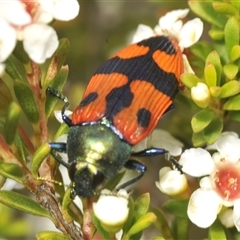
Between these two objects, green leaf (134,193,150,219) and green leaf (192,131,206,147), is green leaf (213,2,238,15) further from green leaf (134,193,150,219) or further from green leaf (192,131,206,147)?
green leaf (134,193,150,219)

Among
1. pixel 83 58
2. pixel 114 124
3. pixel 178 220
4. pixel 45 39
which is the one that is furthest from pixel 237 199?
pixel 83 58

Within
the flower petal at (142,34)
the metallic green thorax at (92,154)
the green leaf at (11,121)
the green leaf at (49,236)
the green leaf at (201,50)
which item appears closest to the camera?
the green leaf at (11,121)

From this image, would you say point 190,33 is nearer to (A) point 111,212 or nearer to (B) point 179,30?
(B) point 179,30

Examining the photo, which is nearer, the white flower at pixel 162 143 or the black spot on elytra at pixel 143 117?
the black spot on elytra at pixel 143 117

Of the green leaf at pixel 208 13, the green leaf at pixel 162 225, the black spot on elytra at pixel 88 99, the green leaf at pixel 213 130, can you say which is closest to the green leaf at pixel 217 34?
the green leaf at pixel 208 13

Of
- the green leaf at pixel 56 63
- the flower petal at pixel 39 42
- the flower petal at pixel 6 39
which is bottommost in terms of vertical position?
the green leaf at pixel 56 63

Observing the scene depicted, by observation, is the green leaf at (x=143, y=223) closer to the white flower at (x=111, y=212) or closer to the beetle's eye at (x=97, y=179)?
the white flower at (x=111, y=212)

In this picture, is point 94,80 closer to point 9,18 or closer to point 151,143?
point 151,143

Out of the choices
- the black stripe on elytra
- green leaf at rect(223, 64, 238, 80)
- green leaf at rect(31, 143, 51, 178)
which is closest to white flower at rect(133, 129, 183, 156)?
the black stripe on elytra
